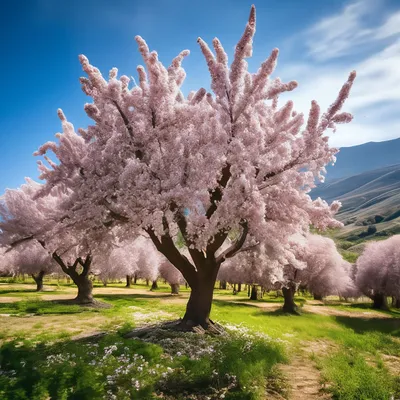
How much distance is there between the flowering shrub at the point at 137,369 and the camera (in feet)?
29.5

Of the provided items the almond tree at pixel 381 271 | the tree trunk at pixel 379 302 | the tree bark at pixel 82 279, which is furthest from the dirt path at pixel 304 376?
the tree trunk at pixel 379 302

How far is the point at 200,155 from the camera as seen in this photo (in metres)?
14.4

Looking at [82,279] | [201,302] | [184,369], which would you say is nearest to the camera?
Result: [184,369]

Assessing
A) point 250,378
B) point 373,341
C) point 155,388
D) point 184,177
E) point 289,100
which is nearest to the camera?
point 155,388

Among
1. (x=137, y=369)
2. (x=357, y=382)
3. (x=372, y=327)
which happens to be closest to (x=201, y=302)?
(x=137, y=369)

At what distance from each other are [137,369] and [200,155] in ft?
29.1

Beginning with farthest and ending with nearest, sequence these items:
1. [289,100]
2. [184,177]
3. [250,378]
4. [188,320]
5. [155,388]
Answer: [188,320] → [289,100] → [184,177] → [250,378] → [155,388]

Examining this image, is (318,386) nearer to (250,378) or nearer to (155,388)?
(250,378)

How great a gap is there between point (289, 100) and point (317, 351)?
13415 millimetres

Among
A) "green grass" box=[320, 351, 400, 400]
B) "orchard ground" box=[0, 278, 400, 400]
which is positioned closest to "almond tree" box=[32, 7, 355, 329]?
"orchard ground" box=[0, 278, 400, 400]

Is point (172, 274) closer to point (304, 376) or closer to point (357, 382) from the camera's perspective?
point (304, 376)

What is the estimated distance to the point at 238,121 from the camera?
15203 millimetres

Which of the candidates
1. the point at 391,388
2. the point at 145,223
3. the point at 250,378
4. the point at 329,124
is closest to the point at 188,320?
the point at 145,223

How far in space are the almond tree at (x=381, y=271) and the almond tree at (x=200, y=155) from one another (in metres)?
43.2
